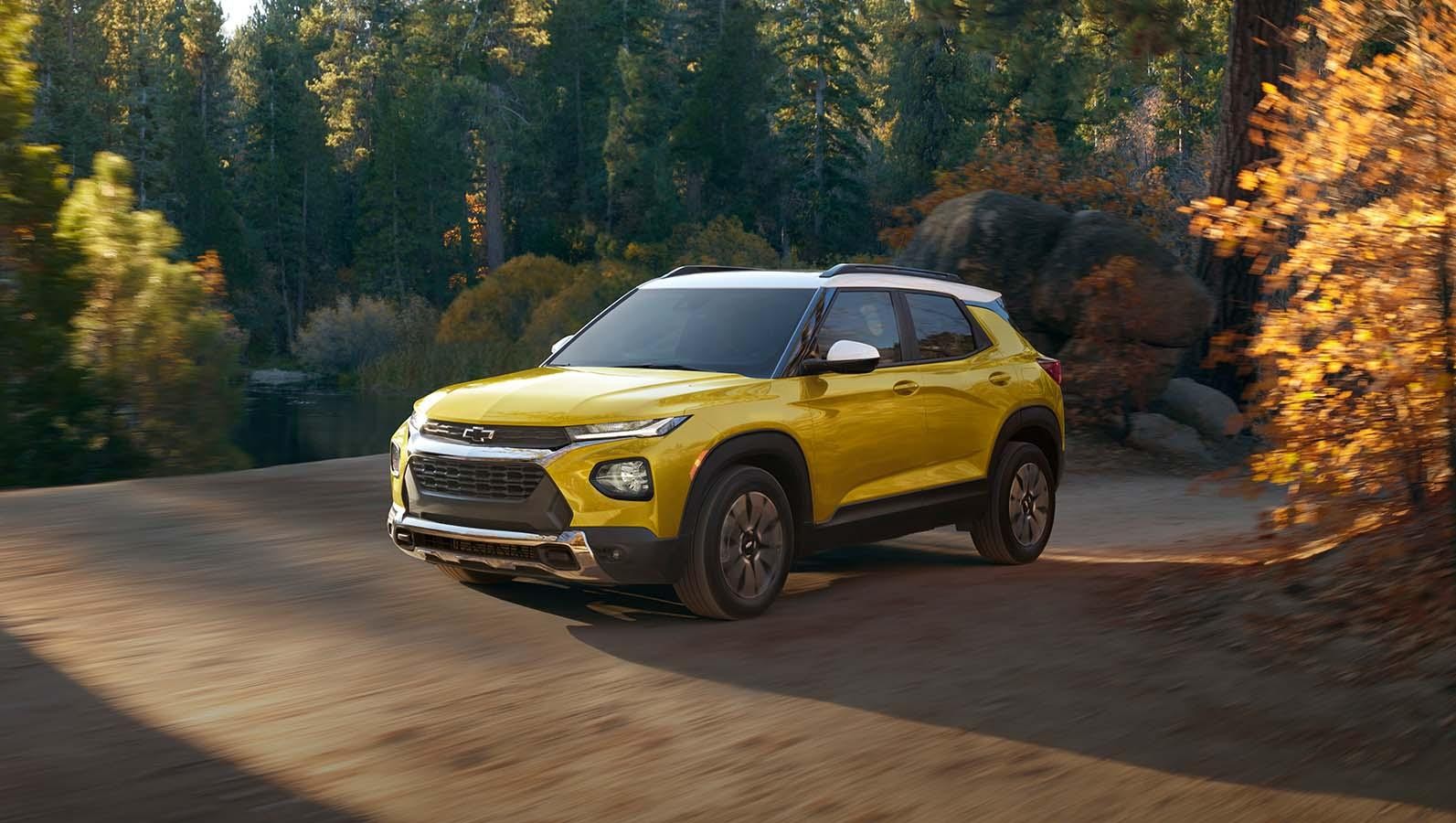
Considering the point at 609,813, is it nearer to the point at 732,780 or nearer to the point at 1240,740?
the point at 732,780

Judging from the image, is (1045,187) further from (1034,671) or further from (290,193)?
(290,193)

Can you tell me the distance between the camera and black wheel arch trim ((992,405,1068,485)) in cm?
1038

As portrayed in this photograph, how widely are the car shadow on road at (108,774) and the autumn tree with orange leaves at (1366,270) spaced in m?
5.30

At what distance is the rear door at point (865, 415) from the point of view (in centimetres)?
884

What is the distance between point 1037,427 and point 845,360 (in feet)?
8.30

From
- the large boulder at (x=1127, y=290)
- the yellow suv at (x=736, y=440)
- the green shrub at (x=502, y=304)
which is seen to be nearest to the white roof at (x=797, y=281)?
the yellow suv at (x=736, y=440)

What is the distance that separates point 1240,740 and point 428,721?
3199mm

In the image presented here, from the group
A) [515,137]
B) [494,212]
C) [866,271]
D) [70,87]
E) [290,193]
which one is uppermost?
[70,87]

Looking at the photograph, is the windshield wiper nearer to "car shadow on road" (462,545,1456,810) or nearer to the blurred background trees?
"car shadow on road" (462,545,1456,810)

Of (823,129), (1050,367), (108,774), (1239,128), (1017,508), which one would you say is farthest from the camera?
(823,129)

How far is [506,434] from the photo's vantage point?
26.3 feet

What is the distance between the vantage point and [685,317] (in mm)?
9562

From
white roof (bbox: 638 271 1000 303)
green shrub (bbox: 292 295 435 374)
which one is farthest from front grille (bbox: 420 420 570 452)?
green shrub (bbox: 292 295 435 374)

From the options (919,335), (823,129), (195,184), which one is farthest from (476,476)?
(195,184)
